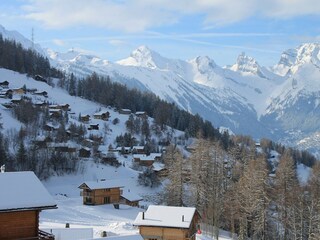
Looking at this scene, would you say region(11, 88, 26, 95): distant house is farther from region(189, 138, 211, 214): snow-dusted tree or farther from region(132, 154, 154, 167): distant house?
region(189, 138, 211, 214): snow-dusted tree

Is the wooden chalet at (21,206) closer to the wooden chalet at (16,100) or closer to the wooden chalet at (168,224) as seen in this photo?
the wooden chalet at (168,224)

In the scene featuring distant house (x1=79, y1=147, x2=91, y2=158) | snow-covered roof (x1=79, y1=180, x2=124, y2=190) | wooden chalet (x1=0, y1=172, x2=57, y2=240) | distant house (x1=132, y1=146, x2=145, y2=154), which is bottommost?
snow-covered roof (x1=79, y1=180, x2=124, y2=190)

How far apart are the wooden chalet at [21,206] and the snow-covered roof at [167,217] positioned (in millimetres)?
21940

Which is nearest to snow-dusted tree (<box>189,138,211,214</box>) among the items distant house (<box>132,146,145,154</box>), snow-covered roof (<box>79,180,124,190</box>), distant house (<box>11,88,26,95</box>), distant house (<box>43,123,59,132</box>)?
snow-covered roof (<box>79,180,124,190</box>)

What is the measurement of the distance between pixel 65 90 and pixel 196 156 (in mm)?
92953

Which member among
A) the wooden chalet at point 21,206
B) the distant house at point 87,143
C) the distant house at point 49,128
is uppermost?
the wooden chalet at point 21,206

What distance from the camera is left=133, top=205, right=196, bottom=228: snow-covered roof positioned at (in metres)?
45.1

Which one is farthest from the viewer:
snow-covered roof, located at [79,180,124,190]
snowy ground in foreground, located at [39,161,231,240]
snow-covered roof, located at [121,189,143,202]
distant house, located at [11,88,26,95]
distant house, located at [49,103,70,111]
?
distant house, located at [11,88,26,95]

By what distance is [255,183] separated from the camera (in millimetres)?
56938

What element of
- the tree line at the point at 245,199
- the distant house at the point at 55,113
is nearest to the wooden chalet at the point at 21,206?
the tree line at the point at 245,199

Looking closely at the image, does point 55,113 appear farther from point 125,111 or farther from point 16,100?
point 125,111

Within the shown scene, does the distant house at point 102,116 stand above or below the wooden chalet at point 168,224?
above

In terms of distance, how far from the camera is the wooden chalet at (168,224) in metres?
45.0

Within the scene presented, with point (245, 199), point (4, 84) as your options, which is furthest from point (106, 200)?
point (4, 84)
